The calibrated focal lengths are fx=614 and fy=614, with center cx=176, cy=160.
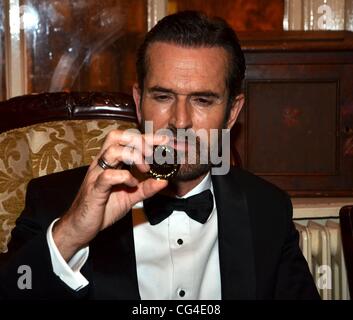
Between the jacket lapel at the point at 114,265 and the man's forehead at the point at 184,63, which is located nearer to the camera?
the jacket lapel at the point at 114,265

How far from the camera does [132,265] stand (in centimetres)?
157

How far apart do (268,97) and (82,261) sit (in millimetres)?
1248

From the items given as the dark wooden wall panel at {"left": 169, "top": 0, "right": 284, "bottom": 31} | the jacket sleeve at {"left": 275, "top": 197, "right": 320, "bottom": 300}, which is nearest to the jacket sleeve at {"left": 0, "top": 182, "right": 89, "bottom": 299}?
the jacket sleeve at {"left": 275, "top": 197, "right": 320, "bottom": 300}

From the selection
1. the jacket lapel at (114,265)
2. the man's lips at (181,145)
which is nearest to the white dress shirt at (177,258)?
the jacket lapel at (114,265)

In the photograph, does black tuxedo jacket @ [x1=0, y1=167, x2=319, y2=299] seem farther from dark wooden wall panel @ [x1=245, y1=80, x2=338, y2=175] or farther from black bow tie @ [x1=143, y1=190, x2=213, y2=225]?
dark wooden wall panel @ [x1=245, y1=80, x2=338, y2=175]

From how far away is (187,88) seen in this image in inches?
64.7

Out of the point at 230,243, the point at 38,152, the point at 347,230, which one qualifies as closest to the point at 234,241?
the point at 230,243

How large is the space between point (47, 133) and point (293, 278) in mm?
881

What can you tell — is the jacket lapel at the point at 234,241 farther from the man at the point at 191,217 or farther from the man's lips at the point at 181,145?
the man's lips at the point at 181,145

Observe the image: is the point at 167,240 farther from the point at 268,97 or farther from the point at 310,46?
the point at 310,46

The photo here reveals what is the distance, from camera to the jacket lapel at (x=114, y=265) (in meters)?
1.51

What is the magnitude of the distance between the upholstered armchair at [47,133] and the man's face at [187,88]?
1.10 ft

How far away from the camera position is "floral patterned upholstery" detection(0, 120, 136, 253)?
1867 millimetres
